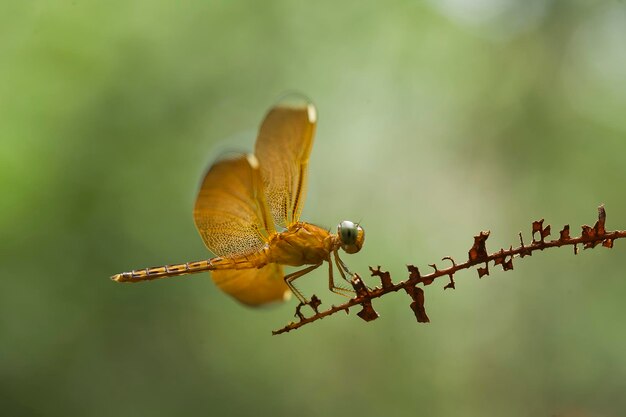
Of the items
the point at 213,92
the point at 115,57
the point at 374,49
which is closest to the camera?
the point at 115,57

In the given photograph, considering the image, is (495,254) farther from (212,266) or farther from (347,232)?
(212,266)

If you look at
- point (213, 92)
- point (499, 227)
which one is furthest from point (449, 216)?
point (213, 92)

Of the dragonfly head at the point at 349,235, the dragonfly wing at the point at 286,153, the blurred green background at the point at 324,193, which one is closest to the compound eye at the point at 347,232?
the dragonfly head at the point at 349,235

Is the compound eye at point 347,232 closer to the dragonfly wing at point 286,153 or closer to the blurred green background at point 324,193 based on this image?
the dragonfly wing at point 286,153

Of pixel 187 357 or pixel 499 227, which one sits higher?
pixel 499 227

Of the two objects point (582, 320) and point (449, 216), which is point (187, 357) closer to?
point (449, 216)

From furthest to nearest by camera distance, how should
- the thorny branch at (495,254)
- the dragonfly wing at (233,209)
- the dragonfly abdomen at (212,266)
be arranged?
the dragonfly abdomen at (212,266)
the dragonfly wing at (233,209)
the thorny branch at (495,254)

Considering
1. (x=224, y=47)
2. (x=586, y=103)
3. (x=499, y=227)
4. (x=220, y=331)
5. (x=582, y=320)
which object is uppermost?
(x=224, y=47)
